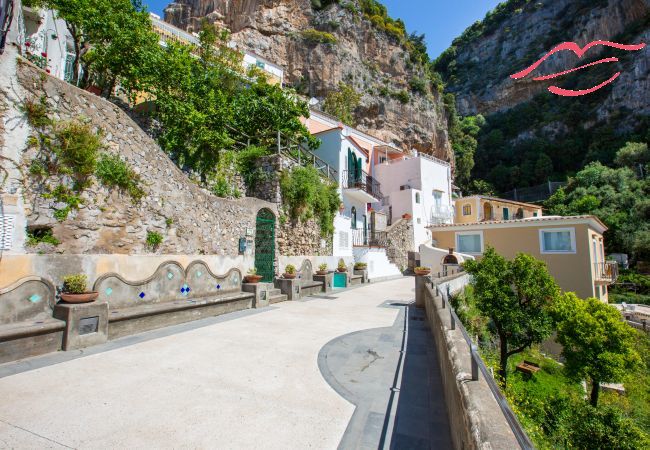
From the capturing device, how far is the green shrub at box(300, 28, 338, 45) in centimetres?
Answer: 3584

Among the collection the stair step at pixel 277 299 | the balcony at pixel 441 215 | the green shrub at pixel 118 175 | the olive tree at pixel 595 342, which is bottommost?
the olive tree at pixel 595 342

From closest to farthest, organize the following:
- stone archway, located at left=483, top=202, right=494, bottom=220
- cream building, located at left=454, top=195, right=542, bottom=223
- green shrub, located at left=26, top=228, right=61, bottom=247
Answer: green shrub, located at left=26, top=228, right=61, bottom=247 < cream building, located at left=454, top=195, right=542, bottom=223 < stone archway, located at left=483, top=202, right=494, bottom=220

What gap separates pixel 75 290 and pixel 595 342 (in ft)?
48.7

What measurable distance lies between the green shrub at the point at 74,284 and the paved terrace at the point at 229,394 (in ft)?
3.24

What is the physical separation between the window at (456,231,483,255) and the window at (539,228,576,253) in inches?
128

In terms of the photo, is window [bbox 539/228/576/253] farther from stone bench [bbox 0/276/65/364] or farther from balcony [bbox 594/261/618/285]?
stone bench [bbox 0/276/65/364]

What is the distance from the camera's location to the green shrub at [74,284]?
5.12m

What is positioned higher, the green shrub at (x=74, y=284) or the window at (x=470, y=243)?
the window at (x=470, y=243)

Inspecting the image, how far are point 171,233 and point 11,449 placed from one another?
21.9 ft

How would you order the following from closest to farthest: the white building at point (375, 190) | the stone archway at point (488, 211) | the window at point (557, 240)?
1. the window at point (557, 240)
2. the white building at point (375, 190)
3. the stone archway at point (488, 211)

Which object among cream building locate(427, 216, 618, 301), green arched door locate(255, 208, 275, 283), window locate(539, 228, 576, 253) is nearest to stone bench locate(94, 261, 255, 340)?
green arched door locate(255, 208, 275, 283)

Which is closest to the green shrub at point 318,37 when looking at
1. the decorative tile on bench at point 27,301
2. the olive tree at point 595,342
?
the olive tree at point 595,342

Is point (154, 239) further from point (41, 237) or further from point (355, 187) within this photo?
point (355, 187)

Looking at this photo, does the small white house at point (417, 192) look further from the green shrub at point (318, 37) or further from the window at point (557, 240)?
the green shrub at point (318, 37)
